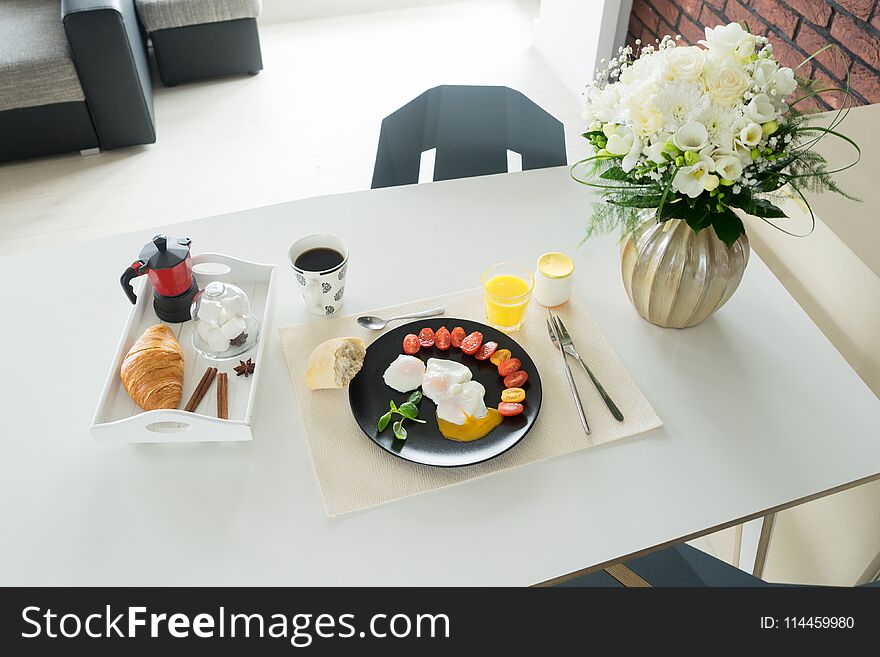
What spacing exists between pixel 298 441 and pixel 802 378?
2.56ft

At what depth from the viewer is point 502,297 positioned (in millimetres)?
1175

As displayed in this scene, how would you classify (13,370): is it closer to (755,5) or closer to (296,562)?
(296,562)

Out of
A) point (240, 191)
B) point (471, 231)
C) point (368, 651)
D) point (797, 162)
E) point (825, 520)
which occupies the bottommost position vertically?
point (240, 191)

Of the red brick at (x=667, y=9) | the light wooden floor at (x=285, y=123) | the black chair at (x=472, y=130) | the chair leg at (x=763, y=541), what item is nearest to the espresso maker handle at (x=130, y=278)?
the black chair at (x=472, y=130)

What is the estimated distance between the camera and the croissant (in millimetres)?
1056

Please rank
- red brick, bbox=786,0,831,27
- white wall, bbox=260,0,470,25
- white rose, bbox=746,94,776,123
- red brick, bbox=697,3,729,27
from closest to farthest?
white rose, bbox=746,94,776,123
red brick, bbox=786,0,831,27
red brick, bbox=697,3,729,27
white wall, bbox=260,0,470,25

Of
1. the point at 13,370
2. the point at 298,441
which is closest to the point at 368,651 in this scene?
the point at 298,441

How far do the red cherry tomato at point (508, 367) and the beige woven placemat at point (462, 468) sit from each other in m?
0.06

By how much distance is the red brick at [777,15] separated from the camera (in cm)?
223

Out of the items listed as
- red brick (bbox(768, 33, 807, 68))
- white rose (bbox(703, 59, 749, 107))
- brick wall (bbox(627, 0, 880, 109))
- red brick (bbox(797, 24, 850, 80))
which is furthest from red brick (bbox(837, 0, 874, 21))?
white rose (bbox(703, 59, 749, 107))

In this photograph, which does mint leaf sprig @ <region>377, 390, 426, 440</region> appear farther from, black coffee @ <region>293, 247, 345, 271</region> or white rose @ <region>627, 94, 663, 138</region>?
white rose @ <region>627, 94, 663, 138</region>

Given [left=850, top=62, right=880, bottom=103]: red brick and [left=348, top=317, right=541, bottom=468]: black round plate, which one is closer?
[left=348, top=317, right=541, bottom=468]: black round plate

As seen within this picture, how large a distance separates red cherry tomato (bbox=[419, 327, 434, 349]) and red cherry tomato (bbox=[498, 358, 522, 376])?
118mm

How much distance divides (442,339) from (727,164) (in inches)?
18.8
